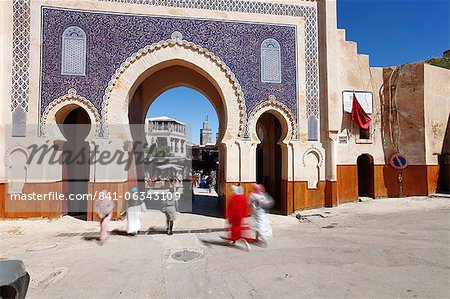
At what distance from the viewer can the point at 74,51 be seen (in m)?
8.38

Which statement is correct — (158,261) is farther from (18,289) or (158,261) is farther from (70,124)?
(70,124)

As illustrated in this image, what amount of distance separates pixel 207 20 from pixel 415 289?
28.5 ft

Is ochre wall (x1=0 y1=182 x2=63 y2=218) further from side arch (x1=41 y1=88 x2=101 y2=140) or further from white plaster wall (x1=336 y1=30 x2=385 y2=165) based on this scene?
white plaster wall (x1=336 y1=30 x2=385 y2=165)

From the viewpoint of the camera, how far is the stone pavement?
12.2 ft

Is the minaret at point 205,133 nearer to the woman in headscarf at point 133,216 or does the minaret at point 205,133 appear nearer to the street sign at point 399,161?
the street sign at point 399,161

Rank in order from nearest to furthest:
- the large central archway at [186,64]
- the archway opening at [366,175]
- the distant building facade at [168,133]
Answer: the large central archway at [186,64]
the archway opening at [366,175]
the distant building facade at [168,133]

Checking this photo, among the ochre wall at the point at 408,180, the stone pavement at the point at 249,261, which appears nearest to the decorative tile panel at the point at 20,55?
the stone pavement at the point at 249,261

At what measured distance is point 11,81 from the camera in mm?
8023

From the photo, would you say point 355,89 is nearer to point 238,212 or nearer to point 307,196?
point 307,196

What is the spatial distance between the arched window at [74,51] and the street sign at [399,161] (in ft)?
37.6

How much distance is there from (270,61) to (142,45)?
13.7 feet

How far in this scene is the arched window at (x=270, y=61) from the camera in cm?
916

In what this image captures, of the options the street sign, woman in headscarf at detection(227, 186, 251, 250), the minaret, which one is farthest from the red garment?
the minaret

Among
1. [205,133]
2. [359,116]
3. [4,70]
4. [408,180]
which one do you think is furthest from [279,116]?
[205,133]
